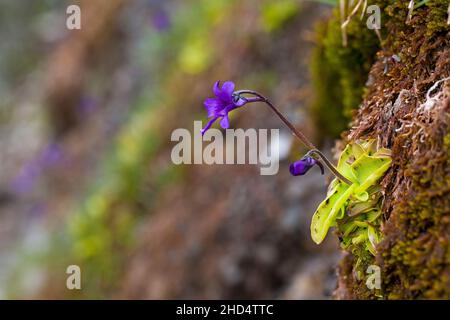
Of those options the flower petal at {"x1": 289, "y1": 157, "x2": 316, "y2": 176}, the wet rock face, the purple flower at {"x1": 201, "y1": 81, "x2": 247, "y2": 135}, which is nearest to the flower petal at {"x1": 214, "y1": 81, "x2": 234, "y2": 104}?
the purple flower at {"x1": 201, "y1": 81, "x2": 247, "y2": 135}

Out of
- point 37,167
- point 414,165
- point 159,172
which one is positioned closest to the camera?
point 414,165

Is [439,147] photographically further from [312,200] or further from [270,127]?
[270,127]

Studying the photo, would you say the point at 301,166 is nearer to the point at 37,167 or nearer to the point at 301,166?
the point at 301,166

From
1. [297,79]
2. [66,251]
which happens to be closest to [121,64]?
[66,251]

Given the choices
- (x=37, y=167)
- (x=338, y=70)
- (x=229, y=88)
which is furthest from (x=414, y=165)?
(x=37, y=167)

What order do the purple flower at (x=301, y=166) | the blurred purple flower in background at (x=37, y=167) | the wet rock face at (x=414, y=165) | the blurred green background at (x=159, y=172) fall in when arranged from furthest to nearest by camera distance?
the blurred purple flower in background at (x=37, y=167) → the blurred green background at (x=159, y=172) → the purple flower at (x=301, y=166) → the wet rock face at (x=414, y=165)

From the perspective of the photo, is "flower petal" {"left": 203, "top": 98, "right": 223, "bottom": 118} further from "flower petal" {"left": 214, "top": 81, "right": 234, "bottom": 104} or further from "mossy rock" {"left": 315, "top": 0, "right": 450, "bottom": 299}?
"mossy rock" {"left": 315, "top": 0, "right": 450, "bottom": 299}

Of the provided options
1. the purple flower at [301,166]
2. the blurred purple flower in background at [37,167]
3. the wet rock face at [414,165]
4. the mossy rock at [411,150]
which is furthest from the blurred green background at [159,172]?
the purple flower at [301,166]

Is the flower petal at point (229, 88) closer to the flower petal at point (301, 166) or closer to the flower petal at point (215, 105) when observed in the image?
the flower petal at point (215, 105)
